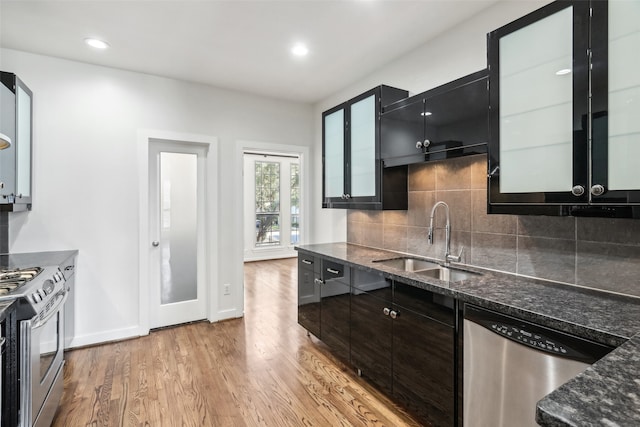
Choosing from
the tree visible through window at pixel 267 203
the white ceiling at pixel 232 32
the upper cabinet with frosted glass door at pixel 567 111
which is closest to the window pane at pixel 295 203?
the tree visible through window at pixel 267 203

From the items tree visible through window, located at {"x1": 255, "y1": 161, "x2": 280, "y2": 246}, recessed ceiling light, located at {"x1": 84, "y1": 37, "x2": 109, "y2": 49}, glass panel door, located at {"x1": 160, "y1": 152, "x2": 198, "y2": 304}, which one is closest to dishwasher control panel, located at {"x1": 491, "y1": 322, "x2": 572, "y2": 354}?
glass panel door, located at {"x1": 160, "y1": 152, "x2": 198, "y2": 304}

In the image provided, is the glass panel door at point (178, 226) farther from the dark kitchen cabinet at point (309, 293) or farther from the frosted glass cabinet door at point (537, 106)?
the frosted glass cabinet door at point (537, 106)

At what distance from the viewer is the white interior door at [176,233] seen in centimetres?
355

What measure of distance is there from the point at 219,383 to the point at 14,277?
153cm

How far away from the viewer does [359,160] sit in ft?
9.82

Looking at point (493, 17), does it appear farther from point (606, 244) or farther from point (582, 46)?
A: point (606, 244)

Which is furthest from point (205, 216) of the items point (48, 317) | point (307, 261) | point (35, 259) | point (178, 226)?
point (48, 317)

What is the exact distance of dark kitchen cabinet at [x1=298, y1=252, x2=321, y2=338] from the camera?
9.91ft

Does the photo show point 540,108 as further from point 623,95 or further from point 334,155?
point 334,155

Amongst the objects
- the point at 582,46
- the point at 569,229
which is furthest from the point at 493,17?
the point at 569,229

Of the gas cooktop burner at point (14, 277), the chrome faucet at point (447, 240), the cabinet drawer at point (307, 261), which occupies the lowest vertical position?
the cabinet drawer at point (307, 261)

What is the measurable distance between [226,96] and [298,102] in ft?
3.15

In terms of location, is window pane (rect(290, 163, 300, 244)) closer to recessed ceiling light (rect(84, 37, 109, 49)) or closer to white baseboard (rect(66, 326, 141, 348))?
white baseboard (rect(66, 326, 141, 348))

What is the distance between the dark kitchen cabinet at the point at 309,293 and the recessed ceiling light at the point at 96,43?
2573 millimetres
